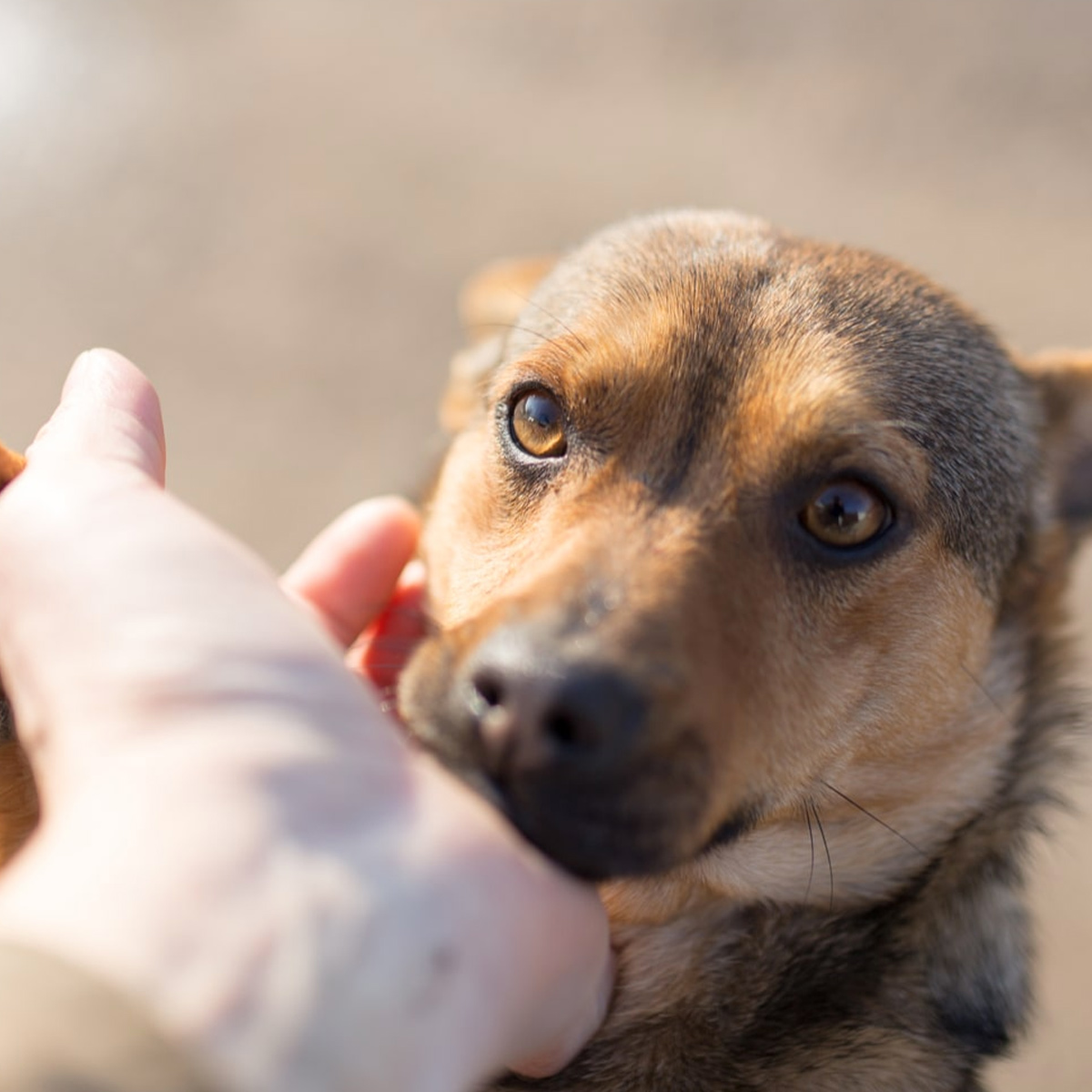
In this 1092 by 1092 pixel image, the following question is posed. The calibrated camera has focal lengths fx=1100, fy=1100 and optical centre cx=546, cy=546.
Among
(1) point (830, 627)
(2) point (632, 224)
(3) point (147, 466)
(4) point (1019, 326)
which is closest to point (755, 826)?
(1) point (830, 627)

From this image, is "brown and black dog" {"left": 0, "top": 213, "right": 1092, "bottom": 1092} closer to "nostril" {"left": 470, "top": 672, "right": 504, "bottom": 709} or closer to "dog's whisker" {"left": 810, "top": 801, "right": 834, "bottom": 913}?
"dog's whisker" {"left": 810, "top": 801, "right": 834, "bottom": 913}

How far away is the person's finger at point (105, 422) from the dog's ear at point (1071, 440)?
281 centimetres

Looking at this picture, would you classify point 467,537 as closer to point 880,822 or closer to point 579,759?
point 579,759

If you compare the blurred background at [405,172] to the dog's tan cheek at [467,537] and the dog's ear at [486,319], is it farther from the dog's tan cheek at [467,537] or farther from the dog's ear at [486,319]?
the dog's tan cheek at [467,537]

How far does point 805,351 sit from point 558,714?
1350 mm

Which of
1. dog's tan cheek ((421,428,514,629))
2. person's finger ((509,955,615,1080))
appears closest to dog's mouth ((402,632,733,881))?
person's finger ((509,955,615,1080))

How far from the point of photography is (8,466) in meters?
2.48

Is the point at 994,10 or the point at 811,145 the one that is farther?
the point at 994,10

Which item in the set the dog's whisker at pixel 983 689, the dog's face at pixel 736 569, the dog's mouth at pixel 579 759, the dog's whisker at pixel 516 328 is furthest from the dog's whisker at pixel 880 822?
the dog's whisker at pixel 516 328

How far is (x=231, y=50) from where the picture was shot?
775 centimetres

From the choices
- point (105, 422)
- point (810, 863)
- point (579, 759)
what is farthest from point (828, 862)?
point (105, 422)

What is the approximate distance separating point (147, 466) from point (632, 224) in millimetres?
2034

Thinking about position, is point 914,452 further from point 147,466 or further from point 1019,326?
point 1019,326

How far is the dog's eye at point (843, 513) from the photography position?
2.80 meters
